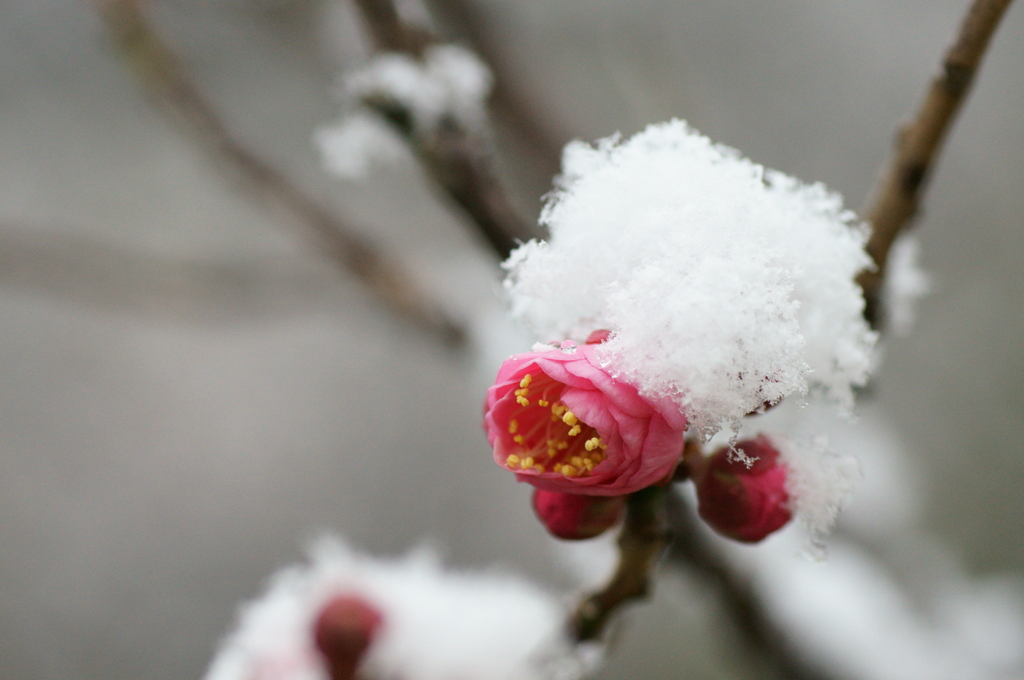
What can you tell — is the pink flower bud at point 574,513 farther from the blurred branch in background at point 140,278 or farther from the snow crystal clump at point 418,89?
the blurred branch in background at point 140,278

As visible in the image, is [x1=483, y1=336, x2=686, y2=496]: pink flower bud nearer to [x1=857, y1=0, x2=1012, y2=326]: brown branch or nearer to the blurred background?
[x1=857, y1=0, x2=1012, y2=326]: brown branch

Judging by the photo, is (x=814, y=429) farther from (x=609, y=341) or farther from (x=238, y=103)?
(x=238, y=103)

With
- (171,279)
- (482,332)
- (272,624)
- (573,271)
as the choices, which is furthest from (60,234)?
(573,271)

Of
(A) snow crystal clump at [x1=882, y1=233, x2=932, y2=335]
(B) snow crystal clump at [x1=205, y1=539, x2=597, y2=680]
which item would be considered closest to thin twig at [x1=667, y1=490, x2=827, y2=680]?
(B) snow crystal clump at [x1=205, y1=539, x2=597, y2=680]

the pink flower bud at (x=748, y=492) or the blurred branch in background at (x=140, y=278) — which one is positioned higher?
the blurred branch in background at (x=140, y=278)

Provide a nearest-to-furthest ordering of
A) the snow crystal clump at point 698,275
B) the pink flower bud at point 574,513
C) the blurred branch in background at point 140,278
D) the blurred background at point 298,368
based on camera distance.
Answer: the snow crystal clump at point 698,275 < the pink flower bud at point 574,513 < the blurred branch in background at point 140,278 < the blurred background at point 298,368

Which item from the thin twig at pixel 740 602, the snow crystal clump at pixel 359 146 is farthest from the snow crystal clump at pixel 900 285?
the snow crystal clump at pixel 359 146

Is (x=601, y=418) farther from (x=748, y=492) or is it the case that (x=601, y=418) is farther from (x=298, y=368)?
(x=298, y=368)
